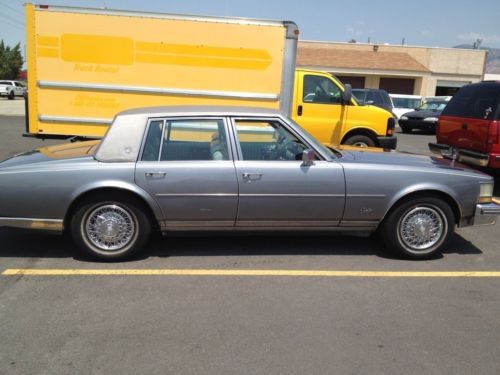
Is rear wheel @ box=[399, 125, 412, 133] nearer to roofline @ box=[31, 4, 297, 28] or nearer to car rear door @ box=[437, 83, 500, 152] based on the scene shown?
car rear door @ box=[437, 83, 500, 152]

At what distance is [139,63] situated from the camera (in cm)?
769

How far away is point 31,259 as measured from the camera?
463 cm

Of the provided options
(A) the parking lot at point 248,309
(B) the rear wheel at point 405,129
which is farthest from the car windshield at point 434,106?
(A) the parking lot at point 248,309

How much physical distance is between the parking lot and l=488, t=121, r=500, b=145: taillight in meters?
2.63

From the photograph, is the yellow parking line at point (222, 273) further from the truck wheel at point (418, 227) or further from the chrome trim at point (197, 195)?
the chrome trim at point (197, 195)

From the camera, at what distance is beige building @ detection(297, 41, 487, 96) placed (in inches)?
1539

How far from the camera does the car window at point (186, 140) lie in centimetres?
454

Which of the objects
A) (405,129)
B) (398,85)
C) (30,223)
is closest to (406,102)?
(405,129)

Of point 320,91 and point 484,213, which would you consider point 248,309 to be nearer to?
point 484,213

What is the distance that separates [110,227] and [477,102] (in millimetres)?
6223

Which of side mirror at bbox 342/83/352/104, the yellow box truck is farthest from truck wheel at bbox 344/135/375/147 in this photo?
the yellow box truck

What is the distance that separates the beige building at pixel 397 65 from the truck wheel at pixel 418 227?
3530 cm

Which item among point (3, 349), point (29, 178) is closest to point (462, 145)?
point (29, 178)

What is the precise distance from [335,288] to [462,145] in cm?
497
